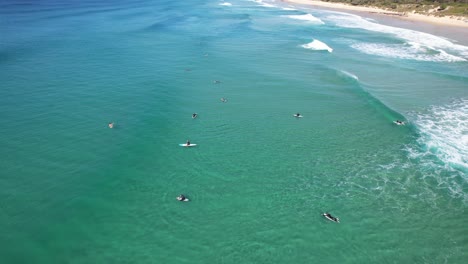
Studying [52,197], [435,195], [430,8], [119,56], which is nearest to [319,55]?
[119,56]

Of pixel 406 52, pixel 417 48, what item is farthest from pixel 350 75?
pixel 417 48

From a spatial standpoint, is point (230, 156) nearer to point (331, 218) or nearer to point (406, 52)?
point (331, 218)

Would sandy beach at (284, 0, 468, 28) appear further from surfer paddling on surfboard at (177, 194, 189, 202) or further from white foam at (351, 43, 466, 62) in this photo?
surfer paddling on surfboard at (177, 194, 189, 202)

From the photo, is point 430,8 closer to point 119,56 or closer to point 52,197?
point 119,56

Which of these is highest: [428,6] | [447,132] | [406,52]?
[428,6]

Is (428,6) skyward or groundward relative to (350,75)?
skyward

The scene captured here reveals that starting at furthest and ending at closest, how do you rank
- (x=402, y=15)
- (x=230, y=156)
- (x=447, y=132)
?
1. (x=402, y=15)
2. (x=447, y=132)
3. (x=230, y=156)

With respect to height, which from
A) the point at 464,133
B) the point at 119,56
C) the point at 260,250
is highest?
the point at 119,56
